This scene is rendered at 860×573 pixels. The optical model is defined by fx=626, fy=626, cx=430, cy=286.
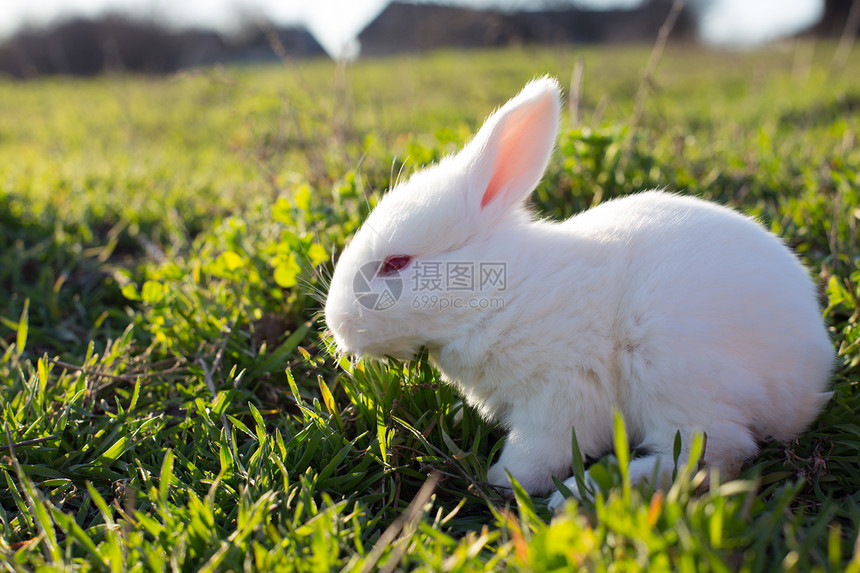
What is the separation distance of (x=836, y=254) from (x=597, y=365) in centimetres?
152

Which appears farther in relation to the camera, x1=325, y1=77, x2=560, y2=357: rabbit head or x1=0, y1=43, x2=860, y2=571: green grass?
x1=325, y1=77, x2=560, y2=357: rabbit head

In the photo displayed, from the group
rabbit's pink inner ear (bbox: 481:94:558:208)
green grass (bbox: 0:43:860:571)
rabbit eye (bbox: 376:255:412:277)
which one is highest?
rabbit's pink inner ear (bbox: 481:94:558:208)

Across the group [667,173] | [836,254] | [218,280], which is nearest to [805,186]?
[667,173]

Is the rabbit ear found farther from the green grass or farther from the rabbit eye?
the green grass

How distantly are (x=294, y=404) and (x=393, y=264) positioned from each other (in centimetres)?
79

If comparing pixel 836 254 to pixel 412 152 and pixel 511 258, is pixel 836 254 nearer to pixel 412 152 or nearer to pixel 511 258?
pixel 511 258

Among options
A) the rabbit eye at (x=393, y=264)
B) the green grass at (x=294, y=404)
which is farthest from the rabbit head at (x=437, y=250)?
the green grass at (x=294, y=404)

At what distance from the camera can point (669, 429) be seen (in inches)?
71.6

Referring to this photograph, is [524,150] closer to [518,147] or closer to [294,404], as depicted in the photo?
[518,147]

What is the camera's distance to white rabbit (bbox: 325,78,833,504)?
5.87 feet

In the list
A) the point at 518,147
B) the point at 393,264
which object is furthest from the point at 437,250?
the point at 518,147

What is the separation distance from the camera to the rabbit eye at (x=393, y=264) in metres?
2.02

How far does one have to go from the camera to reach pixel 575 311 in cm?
188

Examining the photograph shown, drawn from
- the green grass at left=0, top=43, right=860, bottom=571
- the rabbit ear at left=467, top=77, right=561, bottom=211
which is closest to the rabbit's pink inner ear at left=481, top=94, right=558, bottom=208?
the rabbit ear at left=467, top=77, right=561, bottom=211
